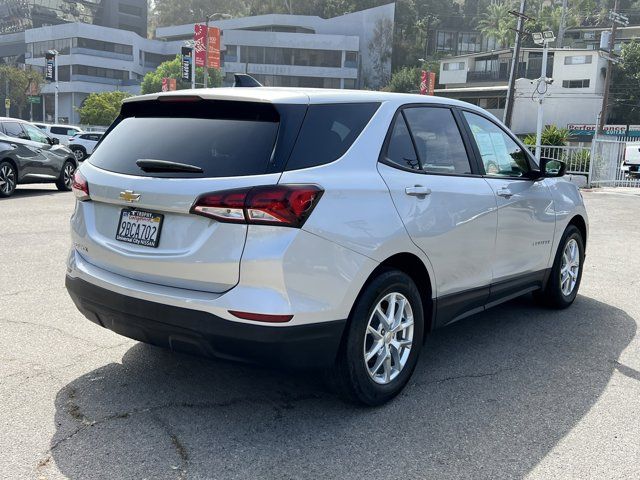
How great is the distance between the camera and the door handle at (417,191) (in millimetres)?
3793

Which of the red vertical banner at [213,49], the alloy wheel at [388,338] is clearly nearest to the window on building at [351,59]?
the red vertical banner at [213,49]

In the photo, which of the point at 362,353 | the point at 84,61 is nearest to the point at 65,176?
the point at 362,353

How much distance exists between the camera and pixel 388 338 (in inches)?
146

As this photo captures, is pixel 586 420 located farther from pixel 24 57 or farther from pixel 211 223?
pixel 24 57

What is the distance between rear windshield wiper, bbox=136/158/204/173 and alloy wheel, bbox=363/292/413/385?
4.11ft

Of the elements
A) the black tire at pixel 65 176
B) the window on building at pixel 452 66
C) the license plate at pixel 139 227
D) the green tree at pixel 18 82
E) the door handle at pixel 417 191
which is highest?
the window on building at pixel 452 66

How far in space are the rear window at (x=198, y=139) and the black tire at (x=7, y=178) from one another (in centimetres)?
1087

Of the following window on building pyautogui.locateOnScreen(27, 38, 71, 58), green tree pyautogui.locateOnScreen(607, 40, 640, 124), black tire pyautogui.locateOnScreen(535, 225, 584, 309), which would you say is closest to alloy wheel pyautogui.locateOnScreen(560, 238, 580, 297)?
black tire pyautogui.locateOnScreen(535, 225, 584, 309)

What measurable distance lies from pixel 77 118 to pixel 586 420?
86.0 m

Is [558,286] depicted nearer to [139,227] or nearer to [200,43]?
[139,227]

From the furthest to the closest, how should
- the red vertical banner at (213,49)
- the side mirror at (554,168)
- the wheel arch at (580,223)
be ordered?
the red vertical banner at (213,49)
the wheel arch at (580,223)
the side mirror at (554,168)

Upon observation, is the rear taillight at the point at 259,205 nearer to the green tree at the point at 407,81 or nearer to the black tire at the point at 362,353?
the black tire at the point at 362,353

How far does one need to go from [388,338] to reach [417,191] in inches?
35.1

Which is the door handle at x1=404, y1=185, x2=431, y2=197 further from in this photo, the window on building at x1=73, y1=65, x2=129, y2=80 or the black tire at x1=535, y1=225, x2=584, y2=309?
the window on building at x1=73, y1=65, x2=129, y2=80
